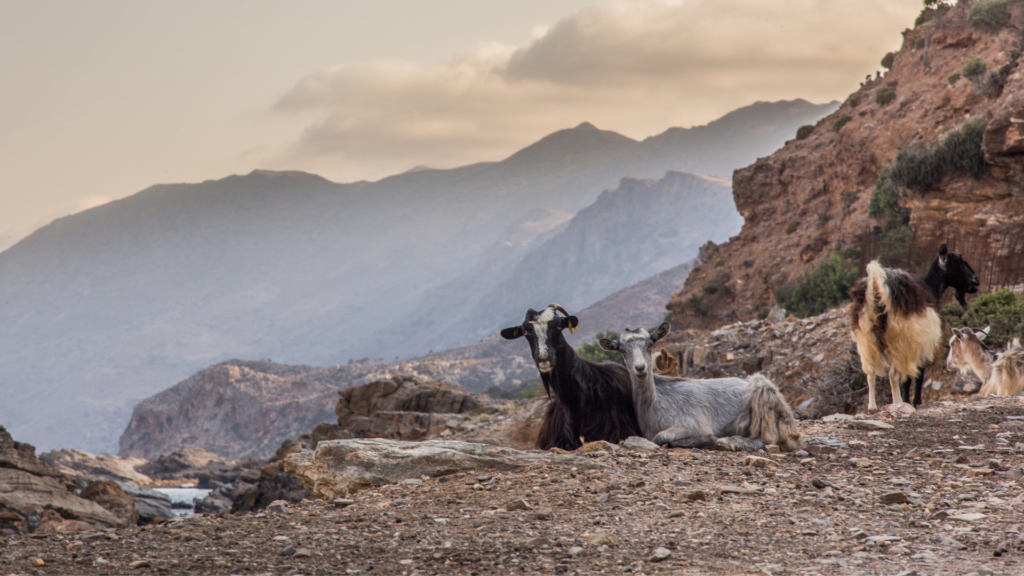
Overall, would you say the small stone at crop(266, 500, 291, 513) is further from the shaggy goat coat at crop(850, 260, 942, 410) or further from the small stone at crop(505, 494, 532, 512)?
the shaggy goat coat at crop(850, 260, 942, 410)

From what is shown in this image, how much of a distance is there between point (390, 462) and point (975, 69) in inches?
1378

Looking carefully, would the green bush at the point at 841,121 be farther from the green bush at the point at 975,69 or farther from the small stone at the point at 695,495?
the small stone at the point at 695,495

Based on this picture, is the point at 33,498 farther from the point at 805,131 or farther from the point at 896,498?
the point at 805,131

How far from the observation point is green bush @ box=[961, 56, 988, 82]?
30764mm

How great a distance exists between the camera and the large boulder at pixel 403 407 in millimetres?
27703

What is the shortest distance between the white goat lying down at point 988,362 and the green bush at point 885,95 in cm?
3188

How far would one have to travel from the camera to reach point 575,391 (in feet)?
27.6

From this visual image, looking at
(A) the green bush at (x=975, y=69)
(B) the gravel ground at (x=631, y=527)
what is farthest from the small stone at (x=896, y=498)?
(A) the green bush at (x=975, y=69)

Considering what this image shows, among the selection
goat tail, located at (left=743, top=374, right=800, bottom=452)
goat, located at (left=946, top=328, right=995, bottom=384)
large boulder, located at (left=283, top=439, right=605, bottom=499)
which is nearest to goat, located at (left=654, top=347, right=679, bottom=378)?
goat, located at (left=946, top=328, right=995, bottom=384)

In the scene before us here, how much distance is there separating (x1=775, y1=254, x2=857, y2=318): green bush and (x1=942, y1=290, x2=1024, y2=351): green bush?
44.3ft

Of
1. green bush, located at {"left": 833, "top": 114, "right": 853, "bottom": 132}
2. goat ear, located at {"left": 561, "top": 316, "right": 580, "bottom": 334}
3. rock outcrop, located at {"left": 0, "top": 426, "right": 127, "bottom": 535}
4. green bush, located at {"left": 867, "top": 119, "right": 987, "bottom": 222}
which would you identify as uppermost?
green bush, located at {"left": 833, "top": 114, "right": 853, "bottom": 132}

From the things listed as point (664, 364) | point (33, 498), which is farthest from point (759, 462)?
point (33, 498)

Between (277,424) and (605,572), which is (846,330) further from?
(277,424)

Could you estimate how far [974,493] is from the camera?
525cm
